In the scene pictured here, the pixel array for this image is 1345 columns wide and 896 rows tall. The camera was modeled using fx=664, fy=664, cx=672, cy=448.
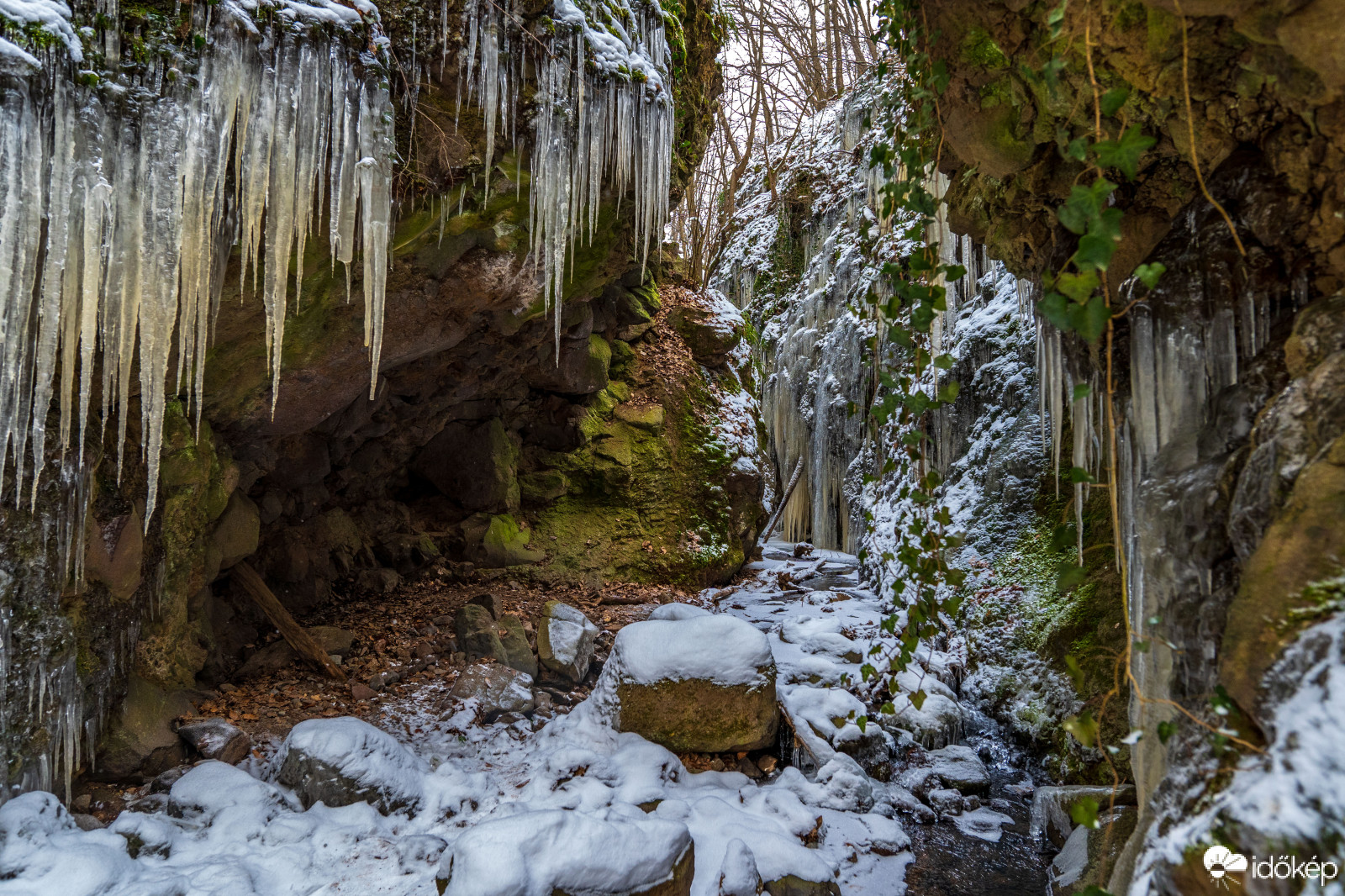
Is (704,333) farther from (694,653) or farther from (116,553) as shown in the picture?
(116,553)

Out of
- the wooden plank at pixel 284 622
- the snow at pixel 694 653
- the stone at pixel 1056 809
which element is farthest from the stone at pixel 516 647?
the stone at pixel 1056 809

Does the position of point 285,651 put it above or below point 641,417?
below

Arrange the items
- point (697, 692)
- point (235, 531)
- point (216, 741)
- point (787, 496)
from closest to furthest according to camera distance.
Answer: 1. point (216, 741)
2. point (697, 692)
3. point (235, 531)
4. point (787, 496)

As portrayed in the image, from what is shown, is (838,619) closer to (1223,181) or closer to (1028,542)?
(1028,542)

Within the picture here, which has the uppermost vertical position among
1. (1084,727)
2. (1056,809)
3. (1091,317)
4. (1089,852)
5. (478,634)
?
(1091,317)

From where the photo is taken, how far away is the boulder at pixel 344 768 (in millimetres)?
3623

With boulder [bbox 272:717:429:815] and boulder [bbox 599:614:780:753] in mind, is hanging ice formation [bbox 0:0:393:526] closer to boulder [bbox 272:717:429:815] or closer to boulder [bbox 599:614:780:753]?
boulder [bbox 272:717:429:815]

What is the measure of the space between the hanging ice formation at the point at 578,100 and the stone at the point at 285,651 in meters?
3.28

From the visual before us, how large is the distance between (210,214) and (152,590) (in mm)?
2279

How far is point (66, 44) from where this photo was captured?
273cm

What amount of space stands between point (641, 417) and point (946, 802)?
17.9 ft

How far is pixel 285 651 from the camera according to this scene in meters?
5.19

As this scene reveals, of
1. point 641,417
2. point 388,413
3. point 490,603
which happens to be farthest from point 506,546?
point 641,417

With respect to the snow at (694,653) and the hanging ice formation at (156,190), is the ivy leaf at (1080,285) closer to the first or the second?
the hanging ice formation at (156,190)
